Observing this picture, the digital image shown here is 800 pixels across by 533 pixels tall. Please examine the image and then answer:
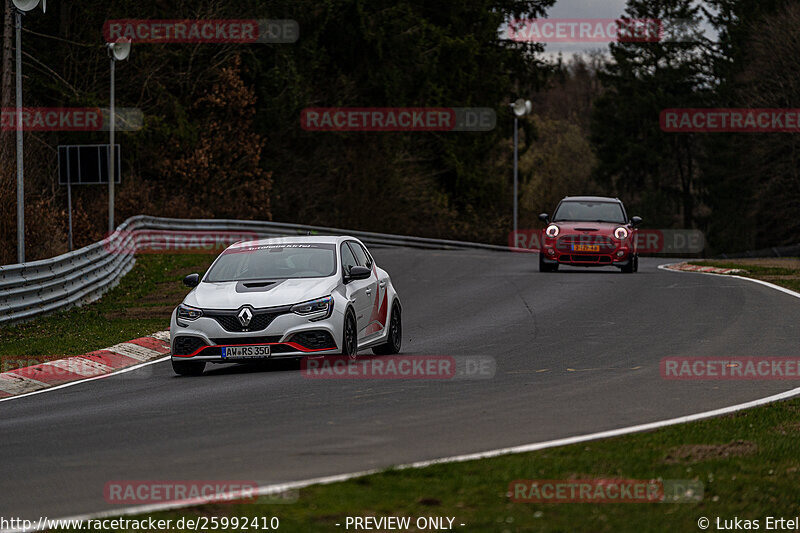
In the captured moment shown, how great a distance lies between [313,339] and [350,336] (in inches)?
23.8

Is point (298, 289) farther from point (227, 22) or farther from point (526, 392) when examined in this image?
point (227, 22)

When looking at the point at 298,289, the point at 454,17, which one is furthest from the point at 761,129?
the point at 298,289

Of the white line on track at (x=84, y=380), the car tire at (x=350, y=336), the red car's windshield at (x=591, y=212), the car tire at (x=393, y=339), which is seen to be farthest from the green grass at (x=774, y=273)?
the white line on track at (x=84, y=380)

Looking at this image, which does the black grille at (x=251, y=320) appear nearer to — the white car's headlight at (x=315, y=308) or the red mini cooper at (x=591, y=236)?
the white car's headlight at (x=315, y=308)

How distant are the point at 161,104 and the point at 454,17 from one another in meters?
21.7

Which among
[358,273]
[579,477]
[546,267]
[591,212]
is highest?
[591,212]

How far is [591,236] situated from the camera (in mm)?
28188

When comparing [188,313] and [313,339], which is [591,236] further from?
[188,313]

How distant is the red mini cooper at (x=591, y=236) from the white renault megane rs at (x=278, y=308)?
13.4 metres

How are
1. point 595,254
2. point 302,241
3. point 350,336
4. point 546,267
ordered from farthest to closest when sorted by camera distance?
1. point 546,267
2. point 595,254
3. point 302,241
4. point 350,336

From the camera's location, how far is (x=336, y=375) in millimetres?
13438

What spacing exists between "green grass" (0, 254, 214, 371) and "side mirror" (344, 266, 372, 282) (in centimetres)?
391

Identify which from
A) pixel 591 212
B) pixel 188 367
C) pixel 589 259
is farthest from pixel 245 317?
pixel 591 212

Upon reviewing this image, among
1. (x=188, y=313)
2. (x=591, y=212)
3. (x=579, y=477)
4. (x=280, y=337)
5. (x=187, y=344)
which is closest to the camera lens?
(x=579, y=477)
